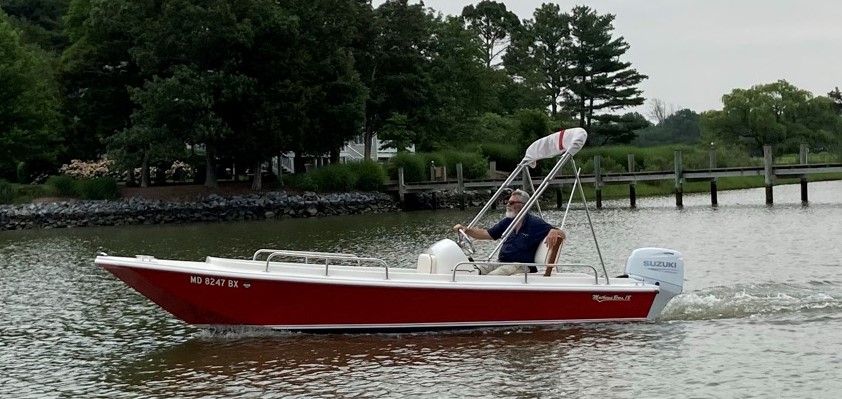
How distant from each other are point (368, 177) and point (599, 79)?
45018 mm

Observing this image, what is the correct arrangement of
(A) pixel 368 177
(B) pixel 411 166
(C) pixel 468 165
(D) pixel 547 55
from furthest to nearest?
(D) pixel 547 55 → (C) pixel 468 165 → (B) pixel 411 166 → (A) pixel 368 177

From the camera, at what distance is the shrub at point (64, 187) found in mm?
57188

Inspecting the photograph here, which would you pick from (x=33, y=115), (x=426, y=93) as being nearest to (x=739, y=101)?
(x=426, y=93)

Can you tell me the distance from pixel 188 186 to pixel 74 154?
27.8ft

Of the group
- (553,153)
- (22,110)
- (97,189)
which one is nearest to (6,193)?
(97,189)

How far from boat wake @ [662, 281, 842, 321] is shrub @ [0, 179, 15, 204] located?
148ft

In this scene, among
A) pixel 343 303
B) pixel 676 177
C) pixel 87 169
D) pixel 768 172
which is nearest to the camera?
pixel 343 303

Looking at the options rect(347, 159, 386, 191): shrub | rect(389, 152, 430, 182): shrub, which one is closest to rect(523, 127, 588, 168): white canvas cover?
rect(347, 159, 386, 191): shrub

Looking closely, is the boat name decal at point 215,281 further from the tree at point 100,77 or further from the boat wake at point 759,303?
the tree at point 100,77

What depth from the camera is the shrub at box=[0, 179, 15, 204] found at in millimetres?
55531

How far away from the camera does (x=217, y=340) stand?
16.1 metres

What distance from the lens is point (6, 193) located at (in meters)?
55.9

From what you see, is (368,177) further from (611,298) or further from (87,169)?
(611,298)

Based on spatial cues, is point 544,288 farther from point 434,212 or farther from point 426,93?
point 426,93
